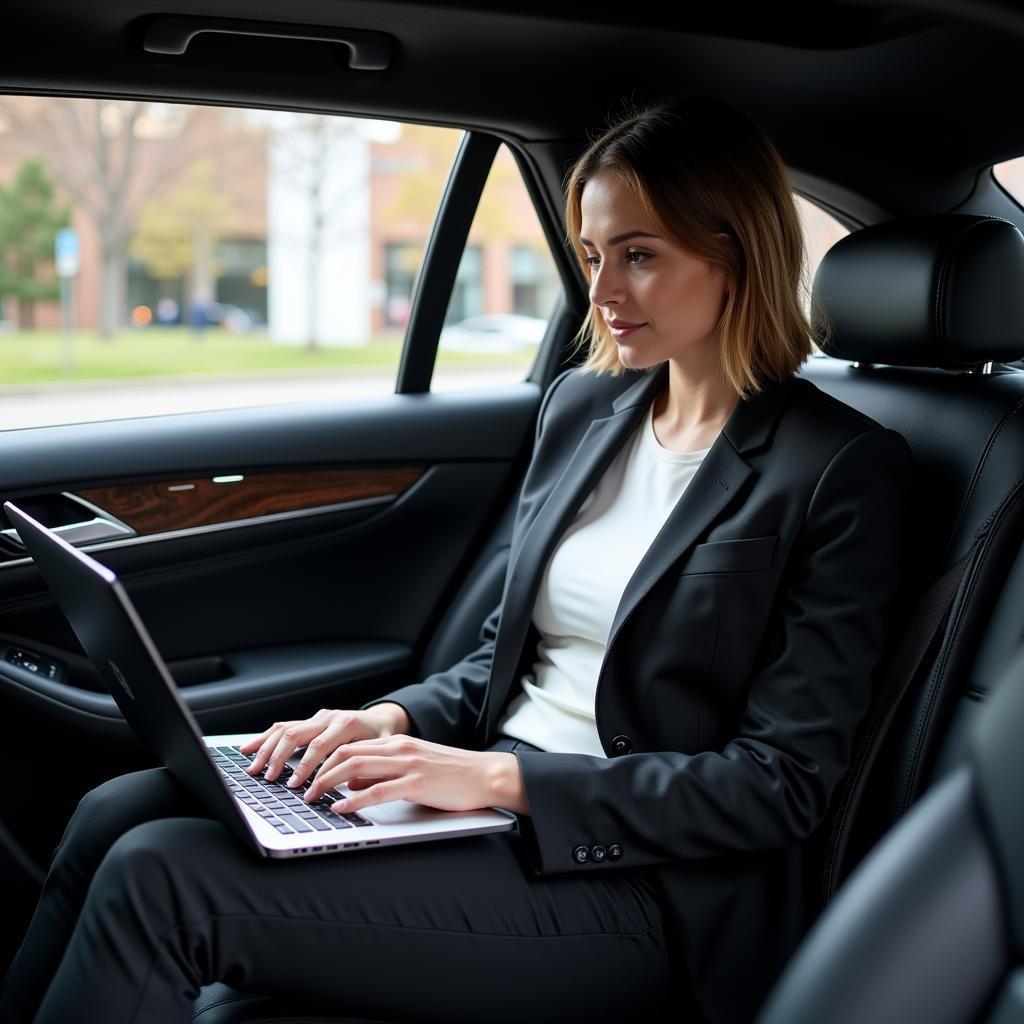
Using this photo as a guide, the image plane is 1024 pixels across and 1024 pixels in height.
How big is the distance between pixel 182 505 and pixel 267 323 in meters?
4.63

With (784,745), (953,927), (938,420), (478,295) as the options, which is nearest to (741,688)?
(784,745)

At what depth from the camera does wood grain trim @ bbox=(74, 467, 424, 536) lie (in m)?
2.12

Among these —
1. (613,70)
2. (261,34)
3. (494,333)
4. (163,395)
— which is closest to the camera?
(261,34)

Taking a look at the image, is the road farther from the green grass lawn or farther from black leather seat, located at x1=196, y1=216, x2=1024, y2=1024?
black leather seat, located at x1=196, y1=216, x2=1024, y2=1024

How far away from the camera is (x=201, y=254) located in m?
10.6

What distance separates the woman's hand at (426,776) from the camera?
130cm

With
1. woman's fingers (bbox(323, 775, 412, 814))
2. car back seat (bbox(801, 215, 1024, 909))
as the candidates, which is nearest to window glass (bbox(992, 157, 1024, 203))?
car back seat (bbox(801, 215, 1024, 909))

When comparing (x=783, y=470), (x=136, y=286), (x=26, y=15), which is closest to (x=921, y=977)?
(x=783, y=470)

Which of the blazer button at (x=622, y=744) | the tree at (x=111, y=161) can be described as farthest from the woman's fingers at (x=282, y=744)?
the tree at (x=111, y=161)

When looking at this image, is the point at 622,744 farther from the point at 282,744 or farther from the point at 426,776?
the point at 282,744

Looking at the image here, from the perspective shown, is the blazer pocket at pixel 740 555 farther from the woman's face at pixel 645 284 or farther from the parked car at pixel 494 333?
the parked car at pixel 494 333

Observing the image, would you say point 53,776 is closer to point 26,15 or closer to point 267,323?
point 26,15

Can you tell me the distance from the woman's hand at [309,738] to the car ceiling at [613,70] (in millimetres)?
924

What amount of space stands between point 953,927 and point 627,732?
736 millimetres
